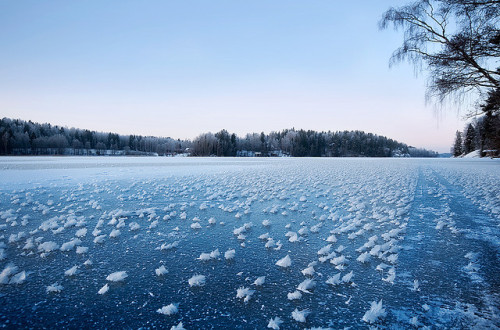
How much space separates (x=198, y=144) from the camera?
11288cm

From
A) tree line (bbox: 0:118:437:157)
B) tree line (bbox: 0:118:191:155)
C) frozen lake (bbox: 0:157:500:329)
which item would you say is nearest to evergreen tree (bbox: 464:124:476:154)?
tree line (bbox: 0:118:437:157)

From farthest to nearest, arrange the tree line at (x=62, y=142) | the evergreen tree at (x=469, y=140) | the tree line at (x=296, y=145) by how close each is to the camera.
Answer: the tree line at (x=296, y=145)
the tree line at (x=62, y=142)
the evergreen tree at (x=469, y=140)

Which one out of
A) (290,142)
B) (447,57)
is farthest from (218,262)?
(290,142)

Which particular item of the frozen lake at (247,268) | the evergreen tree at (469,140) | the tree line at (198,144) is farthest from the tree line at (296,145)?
the frozen lake at (247,268)

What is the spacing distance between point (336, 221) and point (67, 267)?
5.78 meters

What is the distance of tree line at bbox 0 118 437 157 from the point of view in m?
101

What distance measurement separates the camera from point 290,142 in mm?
133500

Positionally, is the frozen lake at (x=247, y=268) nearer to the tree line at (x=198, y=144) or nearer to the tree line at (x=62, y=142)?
the tree line at (x=198, y=144)

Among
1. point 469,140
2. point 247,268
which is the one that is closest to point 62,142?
point 247,268

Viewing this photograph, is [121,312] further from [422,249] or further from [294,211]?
[294,211]

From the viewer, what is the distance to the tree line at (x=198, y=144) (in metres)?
101

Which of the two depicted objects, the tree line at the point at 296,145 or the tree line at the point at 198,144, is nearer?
the tree line at the point at 198,144

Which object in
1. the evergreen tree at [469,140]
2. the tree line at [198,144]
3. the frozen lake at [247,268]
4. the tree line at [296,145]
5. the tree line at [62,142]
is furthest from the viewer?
the tree line at [296,145]

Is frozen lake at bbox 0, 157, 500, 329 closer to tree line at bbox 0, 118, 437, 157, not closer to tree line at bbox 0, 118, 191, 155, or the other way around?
tree line at bbox 0, 118, 437, 157
